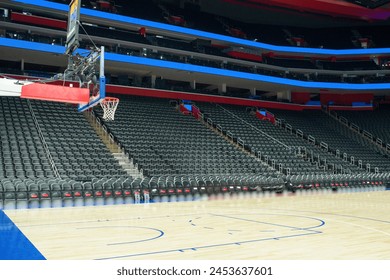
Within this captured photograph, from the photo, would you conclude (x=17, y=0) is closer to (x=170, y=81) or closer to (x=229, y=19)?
(x=170, y=81)

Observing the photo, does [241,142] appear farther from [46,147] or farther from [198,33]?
[46,147]

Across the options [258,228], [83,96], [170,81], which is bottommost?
[258,228]

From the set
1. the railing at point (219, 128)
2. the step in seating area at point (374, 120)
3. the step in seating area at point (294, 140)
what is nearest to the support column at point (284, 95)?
the step in seating area at point (374, 120)

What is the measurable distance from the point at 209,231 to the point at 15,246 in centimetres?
341

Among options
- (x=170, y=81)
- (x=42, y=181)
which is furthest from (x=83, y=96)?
(x=170, y=81)

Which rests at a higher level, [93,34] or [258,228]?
[93,34]

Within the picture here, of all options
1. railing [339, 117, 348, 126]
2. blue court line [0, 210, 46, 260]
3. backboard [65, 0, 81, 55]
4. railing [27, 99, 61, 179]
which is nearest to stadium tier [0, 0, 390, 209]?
railing [27, 99, 61, 179]

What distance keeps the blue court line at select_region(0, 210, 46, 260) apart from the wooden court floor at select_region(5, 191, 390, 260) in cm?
14

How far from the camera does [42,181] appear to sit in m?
12.2

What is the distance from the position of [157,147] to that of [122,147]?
1597mm

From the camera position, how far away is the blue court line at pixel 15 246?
17.6 ft

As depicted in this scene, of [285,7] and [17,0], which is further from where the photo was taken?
[285,7]
